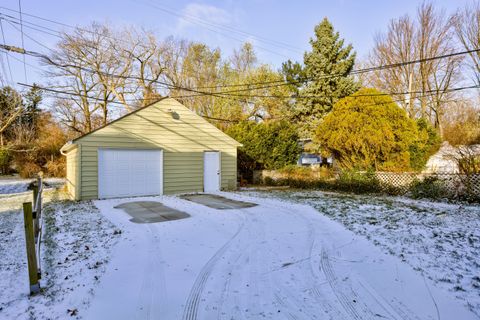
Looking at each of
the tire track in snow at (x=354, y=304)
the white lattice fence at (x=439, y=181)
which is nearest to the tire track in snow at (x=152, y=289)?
the tire track in snow at (x=354, y=304)

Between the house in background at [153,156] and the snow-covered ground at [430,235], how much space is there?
5.57 meters

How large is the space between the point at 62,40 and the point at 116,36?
3.88m

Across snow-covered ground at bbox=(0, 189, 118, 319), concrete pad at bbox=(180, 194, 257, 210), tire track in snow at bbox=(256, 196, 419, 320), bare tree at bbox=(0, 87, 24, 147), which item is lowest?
tire track in snow at bbox=(256, 196, 419, 320)

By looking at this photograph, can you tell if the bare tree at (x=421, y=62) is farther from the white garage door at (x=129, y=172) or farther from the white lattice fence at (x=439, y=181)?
the white garage door at (x=129, y=172)

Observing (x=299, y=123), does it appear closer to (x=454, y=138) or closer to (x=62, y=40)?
(x=454, y=138)

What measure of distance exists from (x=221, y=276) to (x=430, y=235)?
3828mm

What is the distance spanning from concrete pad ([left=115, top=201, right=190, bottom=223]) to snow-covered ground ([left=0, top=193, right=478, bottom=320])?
0.62 metres

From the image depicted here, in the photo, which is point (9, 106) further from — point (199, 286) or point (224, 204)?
point (199, 286)

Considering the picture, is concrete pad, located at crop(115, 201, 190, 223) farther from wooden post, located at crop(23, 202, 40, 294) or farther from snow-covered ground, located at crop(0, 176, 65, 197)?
snow-covered ground, located at crop(0, 176, 65, 197)

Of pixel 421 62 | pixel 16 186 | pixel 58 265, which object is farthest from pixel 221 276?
pixel 421 62

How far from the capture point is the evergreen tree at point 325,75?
1691 centimetres

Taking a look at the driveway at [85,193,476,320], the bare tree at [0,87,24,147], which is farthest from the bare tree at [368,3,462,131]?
the bare tree at [0,87,24,147]

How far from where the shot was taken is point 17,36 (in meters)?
11.5

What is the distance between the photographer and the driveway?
2744mm
